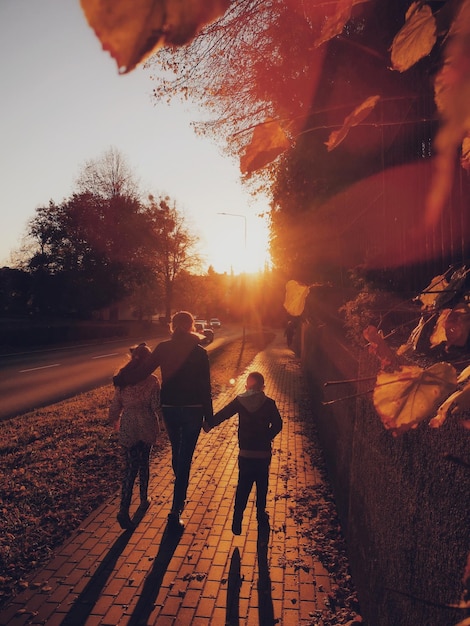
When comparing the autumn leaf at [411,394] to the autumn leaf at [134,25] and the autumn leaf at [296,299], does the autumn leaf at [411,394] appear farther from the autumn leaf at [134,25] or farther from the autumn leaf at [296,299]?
the autumn leaf at [134,25]

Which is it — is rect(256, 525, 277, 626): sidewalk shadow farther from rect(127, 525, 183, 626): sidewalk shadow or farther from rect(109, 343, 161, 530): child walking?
rect(109, 343, 161, 530): child walking

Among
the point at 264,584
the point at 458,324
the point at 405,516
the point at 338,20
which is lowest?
the point at 264,584

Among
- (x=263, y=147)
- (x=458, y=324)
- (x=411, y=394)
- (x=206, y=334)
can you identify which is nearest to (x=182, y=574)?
(x=458, y=324)

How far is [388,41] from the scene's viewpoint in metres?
2.86

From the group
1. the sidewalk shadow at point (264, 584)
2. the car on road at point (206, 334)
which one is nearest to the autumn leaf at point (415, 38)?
the sidewalk shadow at point (264, 584)

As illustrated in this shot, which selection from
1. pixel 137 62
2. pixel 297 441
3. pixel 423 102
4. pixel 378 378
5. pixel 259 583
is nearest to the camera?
pixel 137 62

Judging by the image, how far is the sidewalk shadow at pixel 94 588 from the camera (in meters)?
3.24

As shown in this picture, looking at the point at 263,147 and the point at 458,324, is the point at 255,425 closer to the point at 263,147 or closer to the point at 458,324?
the point at 458,324

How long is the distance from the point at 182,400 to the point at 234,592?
172 centimetres

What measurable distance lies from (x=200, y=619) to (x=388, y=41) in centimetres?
386

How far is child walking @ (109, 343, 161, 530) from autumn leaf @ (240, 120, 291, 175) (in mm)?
4301

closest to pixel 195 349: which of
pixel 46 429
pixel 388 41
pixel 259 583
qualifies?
pixel 259 583

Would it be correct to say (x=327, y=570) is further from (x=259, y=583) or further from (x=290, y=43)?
(x=290, y=43)

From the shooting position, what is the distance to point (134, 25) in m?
0.50
